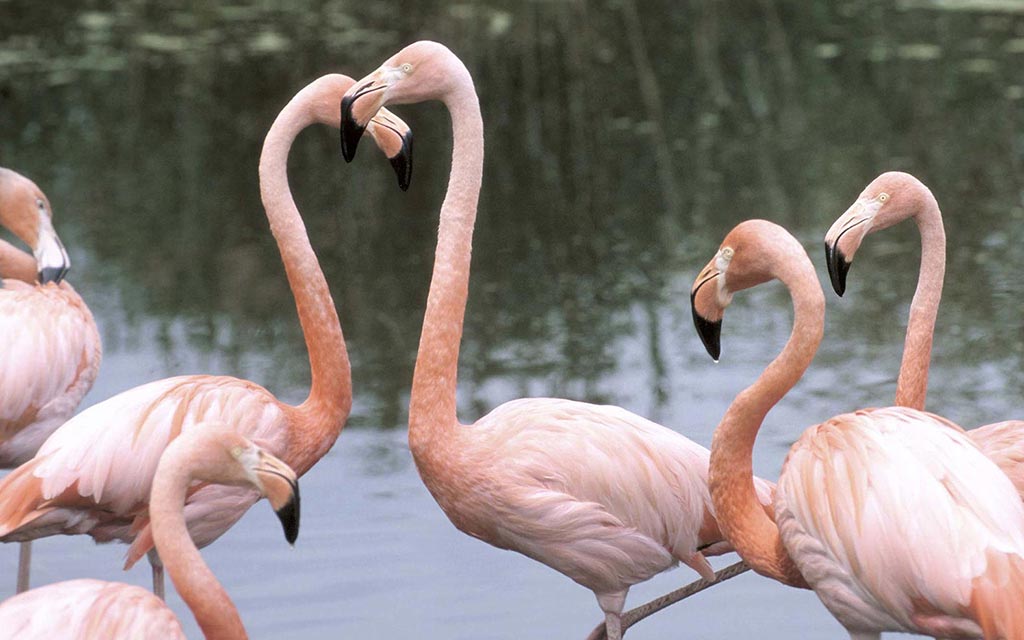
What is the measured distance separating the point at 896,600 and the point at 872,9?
9.78m

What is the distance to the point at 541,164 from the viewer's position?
30.3 ft

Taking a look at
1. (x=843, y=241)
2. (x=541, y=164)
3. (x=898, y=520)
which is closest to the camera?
(x=898, y=520)

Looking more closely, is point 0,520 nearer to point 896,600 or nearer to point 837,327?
point 896,600

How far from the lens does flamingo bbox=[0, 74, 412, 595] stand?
4016mm

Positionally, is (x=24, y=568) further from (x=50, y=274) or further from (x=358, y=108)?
(x=358, y=108)

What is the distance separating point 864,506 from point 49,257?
130 inches

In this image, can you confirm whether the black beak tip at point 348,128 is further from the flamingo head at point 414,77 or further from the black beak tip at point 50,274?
the black beak tip at point 50,274

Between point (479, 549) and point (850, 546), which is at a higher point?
point (850, 546)

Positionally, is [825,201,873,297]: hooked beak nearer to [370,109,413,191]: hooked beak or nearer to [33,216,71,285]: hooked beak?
[370,109,413,191]: hooked beak

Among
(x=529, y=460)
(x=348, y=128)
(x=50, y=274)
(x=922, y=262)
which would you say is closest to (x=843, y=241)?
(x=922, y=262)

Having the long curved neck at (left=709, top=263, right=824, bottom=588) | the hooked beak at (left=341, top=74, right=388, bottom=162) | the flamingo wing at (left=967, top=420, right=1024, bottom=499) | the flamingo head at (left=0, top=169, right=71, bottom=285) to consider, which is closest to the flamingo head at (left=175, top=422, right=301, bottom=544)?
the hooked beak at (left=341, top=74, right=388, bottom=162)

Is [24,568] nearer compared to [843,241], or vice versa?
[843,241]

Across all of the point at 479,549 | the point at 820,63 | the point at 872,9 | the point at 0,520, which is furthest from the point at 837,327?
the point at 872,9

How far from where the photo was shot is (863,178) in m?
8.51
